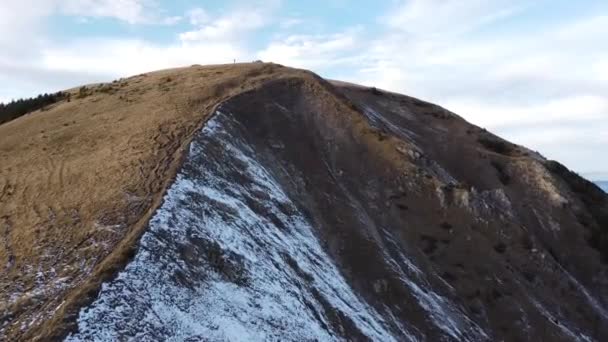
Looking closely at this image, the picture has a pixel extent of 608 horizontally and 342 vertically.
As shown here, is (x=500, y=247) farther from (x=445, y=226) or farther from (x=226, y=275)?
(x=226, y=275)

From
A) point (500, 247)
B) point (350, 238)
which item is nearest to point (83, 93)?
point (350, 238)

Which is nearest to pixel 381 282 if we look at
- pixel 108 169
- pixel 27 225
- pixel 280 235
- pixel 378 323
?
pixel 378 323

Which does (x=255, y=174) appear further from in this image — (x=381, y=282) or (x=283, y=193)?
(x=381, y=282)

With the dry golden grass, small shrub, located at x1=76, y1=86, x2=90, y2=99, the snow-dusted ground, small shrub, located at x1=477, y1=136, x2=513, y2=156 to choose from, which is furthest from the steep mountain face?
small shrub, located at x1=76, y1=86, x2=90, y2=99

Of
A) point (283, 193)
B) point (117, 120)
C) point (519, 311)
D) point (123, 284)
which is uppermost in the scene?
point (117, 120)

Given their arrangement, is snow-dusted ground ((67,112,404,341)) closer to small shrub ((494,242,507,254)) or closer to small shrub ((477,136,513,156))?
small shrub ((494,242,507,254))

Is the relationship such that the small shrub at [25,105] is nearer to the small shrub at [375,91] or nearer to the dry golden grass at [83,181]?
the dry golden grass at [83,181]

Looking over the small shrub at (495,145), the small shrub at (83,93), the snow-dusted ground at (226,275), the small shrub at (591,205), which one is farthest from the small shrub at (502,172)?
the small shrub at (83,93)
